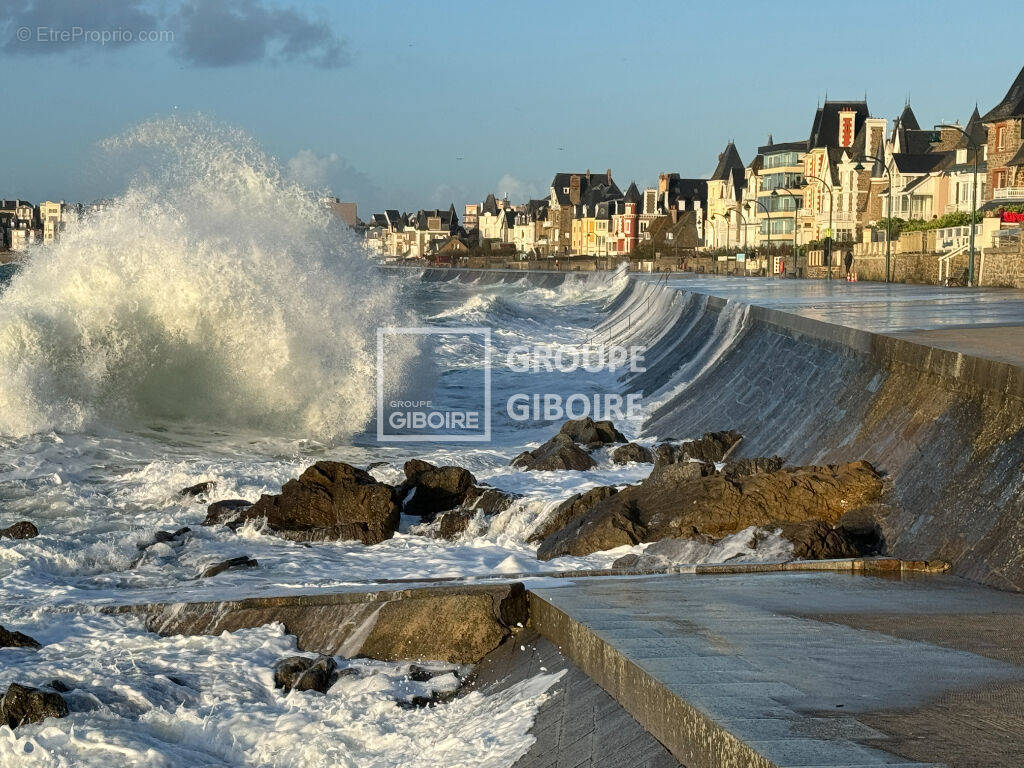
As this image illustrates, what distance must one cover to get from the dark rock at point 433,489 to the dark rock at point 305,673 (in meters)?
5.58

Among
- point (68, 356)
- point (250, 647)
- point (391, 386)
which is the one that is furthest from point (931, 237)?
point (250, 647)

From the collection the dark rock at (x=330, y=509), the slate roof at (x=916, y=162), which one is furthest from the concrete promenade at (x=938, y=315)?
the slate roof at (x=916, y=162)

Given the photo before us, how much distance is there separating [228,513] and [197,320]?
410 inches

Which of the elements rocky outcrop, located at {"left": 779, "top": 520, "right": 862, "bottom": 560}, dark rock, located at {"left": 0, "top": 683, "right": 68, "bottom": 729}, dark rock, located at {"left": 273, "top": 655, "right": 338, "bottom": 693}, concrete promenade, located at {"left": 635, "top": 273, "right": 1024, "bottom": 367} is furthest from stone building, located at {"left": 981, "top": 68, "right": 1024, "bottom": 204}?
dark rock, located at {"left": 0, "top": 683, "right": 68, "bottom": 729}

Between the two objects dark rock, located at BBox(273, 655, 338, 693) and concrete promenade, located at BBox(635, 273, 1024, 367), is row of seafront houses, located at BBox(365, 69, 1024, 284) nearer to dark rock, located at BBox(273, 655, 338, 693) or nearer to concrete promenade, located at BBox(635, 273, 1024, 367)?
concrete promenade, located at BBox(635, 273, 1024, 367)

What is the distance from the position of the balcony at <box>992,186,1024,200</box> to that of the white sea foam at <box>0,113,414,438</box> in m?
33.9

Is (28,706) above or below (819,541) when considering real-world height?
below

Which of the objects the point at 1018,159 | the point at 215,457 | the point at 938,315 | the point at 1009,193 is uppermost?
the point at 1018,159

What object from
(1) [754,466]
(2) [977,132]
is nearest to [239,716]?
(1) [754,466]

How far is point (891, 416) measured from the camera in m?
12.2

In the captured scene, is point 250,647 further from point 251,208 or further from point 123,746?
point 251,208

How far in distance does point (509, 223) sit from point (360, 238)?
16631 cm

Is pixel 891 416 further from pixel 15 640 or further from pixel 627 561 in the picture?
pixel 15 640

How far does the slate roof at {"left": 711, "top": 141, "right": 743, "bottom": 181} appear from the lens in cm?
11900
